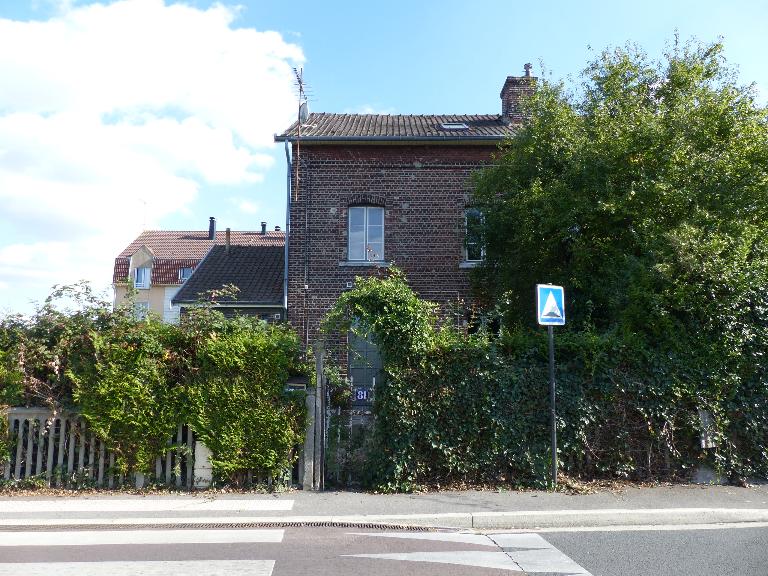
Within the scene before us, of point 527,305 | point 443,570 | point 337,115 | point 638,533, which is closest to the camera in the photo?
point 443,570

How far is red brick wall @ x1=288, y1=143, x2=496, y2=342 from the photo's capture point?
17.6 m

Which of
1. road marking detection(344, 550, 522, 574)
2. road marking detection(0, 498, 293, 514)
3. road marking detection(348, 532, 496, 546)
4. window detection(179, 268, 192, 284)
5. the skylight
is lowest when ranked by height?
road marking detection(348, 532, 496, 546)

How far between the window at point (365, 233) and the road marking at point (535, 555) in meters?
11.2

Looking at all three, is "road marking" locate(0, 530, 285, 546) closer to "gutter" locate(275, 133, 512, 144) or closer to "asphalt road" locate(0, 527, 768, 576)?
"asphalt road" locate(0, 527, 768, 576)

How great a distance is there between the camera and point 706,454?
379 inches

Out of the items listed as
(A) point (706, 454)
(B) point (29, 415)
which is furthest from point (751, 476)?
(B) point (29, 415)

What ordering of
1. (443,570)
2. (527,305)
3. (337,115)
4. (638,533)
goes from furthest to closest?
(337,115) < (527,305) < (638,533) < (443,570)

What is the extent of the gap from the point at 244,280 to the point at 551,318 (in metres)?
11.7

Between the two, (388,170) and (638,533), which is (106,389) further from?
(388,170)

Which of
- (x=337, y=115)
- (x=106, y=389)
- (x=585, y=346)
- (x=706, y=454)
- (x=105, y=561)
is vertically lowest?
(x=105, y=561)

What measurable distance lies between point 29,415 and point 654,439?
8926 mm

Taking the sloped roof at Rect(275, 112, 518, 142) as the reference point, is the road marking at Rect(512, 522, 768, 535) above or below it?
below

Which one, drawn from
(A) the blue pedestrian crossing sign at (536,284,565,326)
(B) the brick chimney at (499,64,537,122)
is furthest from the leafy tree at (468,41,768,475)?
(B) the brick chimney at (499,64,537,122)

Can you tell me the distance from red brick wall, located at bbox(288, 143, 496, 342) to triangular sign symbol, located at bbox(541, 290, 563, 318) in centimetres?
788
